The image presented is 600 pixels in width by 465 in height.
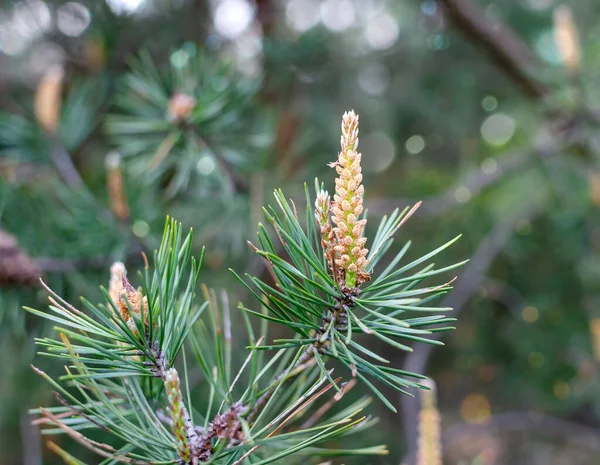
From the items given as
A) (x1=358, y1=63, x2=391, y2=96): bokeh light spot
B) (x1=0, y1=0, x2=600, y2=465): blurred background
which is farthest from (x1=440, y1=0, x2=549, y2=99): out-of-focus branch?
(x1=358, y1=63, x2=391, y2=96): bokeh light spot

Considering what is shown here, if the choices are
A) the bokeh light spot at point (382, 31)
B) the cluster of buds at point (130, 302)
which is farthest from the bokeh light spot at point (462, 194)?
the bokeh light spot at point (382, 31)

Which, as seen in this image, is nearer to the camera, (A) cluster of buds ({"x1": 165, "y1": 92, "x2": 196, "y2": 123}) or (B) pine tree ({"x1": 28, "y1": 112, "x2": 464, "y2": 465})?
(B) pine tree ({"x1": 28, "y1": 112, "x2": 464, "y2": 465})

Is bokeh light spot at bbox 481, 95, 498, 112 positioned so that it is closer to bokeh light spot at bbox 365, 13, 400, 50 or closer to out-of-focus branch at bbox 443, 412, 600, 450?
bokeh light spot at bbox 365, 13, 400, 50

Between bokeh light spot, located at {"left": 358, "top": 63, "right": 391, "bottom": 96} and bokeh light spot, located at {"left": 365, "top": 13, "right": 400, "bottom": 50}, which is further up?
bokeh light spot, located at {"left": 365, "top": 13, "right": 400, "bottom": 50}

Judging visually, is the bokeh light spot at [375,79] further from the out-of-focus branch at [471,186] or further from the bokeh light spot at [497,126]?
the out-of-focus branch at [471,186]

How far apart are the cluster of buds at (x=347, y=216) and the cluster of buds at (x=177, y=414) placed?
10 cm

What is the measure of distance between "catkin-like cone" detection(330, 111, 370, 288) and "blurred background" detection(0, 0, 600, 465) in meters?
0.23

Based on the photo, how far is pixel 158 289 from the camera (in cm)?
29

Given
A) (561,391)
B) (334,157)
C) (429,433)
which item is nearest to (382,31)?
(334,157)

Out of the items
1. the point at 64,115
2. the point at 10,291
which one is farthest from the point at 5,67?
the point at 10,291

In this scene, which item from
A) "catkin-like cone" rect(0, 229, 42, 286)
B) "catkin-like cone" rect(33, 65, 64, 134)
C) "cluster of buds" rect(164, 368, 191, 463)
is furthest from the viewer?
"catkin-like cone" rect(33, 65, 64, 134)

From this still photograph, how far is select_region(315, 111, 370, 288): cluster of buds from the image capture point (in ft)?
0.82

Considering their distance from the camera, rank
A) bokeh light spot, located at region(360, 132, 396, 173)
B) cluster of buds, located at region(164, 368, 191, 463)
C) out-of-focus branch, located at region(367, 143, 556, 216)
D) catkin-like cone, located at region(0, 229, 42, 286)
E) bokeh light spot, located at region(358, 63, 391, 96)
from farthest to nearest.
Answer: bokeh light spot, located at region(360, 132, 396, 173) → bokeh light spot, located at region(358, 63, 391, 96) → out-of-focus branch, located at region(367, 143, 556, 216) → catkin-like cone, located at region(0, 229, 42, 286) → cluster of buds, located at region(164, 368, 191, 463)

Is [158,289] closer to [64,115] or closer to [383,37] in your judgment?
[64,115]
